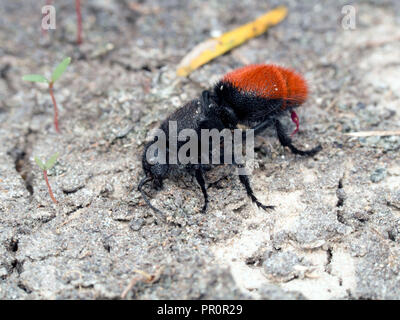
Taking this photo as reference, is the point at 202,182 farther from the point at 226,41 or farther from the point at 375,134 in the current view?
the point at 226,41

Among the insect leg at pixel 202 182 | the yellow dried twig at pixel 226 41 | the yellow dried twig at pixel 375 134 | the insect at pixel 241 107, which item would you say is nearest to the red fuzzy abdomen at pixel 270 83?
the insect at pixel 241 107

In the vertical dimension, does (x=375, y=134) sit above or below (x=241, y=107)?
below

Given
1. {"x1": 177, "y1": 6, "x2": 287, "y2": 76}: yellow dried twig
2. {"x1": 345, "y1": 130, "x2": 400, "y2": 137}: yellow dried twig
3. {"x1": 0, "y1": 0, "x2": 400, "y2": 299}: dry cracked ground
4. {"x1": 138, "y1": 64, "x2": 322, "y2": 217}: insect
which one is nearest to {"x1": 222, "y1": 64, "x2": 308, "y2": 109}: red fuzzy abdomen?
{"x1": 138, "y1": 64, "x2": 322, "y2": 217}: insect

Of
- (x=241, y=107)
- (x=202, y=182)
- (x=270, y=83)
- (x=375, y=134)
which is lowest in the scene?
(x=202, y=182)

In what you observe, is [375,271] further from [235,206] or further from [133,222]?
[133,222]

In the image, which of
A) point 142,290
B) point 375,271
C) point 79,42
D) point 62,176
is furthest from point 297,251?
point 79,42

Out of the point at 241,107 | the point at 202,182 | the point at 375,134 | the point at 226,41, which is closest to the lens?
the point at 202,182

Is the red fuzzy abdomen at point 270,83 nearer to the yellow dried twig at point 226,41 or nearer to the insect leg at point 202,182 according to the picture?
the insect leg at point 202,182

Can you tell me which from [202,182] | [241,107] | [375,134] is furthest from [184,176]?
[375,134]
